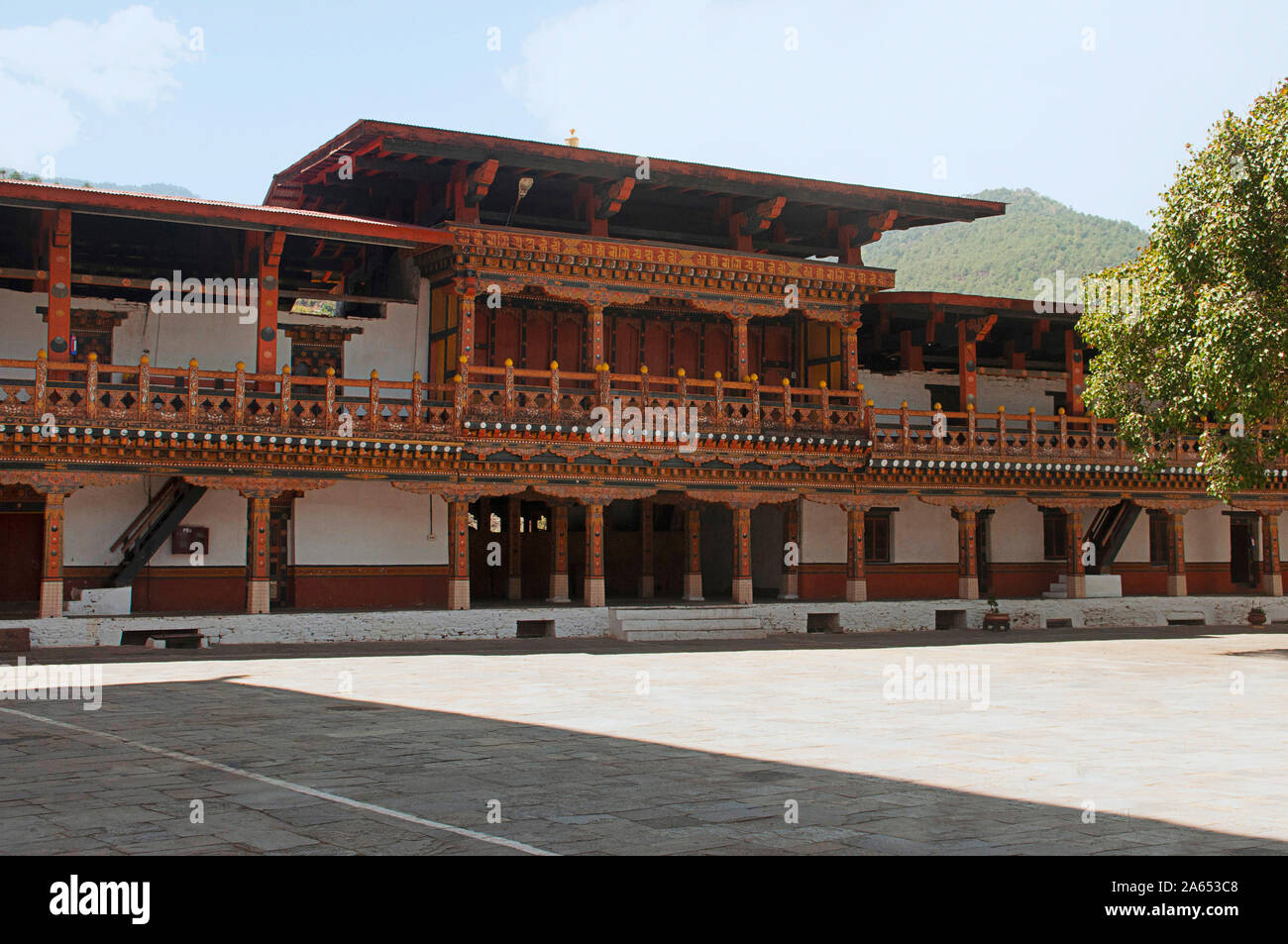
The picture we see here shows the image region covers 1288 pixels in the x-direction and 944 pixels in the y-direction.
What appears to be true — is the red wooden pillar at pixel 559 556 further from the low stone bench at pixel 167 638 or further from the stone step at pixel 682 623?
the low stone bench at pixel 167 638

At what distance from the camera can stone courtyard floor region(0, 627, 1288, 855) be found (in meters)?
7.05

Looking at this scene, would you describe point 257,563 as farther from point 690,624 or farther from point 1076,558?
point 1076,558

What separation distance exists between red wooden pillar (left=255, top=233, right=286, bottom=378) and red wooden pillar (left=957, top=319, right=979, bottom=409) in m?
15.2

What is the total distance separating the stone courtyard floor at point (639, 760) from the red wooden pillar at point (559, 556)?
274 inches

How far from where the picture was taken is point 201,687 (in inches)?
580

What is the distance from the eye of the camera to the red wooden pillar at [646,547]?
27766 millimetres

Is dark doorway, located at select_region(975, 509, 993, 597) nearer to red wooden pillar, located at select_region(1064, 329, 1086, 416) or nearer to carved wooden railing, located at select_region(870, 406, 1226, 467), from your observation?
carved wooden railing, located at select_region(870, 406, 1226, 467)

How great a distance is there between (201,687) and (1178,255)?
16.6m

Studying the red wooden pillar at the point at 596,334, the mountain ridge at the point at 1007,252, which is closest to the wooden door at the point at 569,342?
the red wooden pillar at the point at 596,334

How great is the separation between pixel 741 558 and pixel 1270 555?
14.5 metres

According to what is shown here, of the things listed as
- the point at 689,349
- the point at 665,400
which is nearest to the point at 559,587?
the point at 665,400

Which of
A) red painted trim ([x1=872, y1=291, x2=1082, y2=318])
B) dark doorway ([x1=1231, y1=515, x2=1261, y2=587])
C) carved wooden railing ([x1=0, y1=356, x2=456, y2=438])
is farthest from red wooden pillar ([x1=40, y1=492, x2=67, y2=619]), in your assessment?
dark doorway ([x1=1231, y1=515, x2=1261, y2=587])
